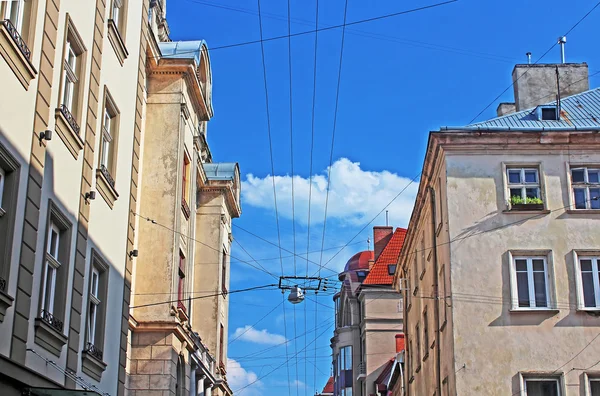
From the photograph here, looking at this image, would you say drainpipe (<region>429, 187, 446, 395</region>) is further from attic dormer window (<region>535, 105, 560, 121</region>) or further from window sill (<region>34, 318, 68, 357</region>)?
window sill (<region>34, 318, 68, 357</region>)

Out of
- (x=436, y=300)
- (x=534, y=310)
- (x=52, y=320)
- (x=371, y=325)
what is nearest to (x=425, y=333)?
(x=436, y=300)

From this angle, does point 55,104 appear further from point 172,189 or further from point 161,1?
point 161,1

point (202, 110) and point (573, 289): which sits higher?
point (202, 110)

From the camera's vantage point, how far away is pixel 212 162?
134 ft

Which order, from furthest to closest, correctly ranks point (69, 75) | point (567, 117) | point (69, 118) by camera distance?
point (567, 117), point (69, 75), point (69, 118)

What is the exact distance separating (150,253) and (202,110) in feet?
23.4

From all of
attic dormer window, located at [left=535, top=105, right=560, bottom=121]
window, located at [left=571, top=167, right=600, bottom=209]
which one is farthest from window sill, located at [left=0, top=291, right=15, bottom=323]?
attic dormer window, located at [left=535, top=105, right=560, bottom=121]

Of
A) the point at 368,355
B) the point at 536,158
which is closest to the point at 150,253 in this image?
the point at 536,158

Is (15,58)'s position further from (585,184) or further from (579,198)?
(585,184)

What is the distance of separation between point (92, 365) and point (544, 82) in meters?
19.9

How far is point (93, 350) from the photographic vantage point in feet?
55.2

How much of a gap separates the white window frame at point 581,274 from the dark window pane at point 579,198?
1.40 metres

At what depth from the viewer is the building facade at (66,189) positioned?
12508mm

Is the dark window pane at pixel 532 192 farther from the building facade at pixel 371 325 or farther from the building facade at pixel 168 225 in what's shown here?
the building facade at pixel 371 325
